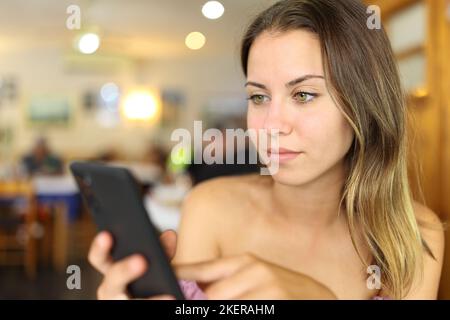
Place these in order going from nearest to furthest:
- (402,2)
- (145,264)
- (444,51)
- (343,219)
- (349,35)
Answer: (145,264) → (349,35) → (343,219) → (444,51) → (402,2)

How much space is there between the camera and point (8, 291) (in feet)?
7.82

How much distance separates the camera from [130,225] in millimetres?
305

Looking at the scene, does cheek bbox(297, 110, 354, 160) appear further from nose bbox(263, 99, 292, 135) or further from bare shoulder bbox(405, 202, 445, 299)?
bare shoulder bbox(405, 202, 445, 299)

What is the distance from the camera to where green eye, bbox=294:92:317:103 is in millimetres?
467

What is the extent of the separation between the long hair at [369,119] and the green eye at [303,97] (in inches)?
1.0

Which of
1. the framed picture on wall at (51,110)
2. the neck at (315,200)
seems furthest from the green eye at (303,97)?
the framed picture on wall at (51,110)

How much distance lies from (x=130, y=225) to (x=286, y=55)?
229 mm

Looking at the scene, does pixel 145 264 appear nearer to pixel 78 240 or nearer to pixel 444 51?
pixel 444 51

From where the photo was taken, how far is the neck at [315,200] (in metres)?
0.61

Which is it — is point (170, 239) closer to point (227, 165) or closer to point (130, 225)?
point (130, 225)

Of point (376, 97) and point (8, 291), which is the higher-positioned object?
point (376, 97)
